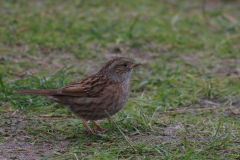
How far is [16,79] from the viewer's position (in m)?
6.59

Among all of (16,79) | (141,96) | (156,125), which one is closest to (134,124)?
(156,125)

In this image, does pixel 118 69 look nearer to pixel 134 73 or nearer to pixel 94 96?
pixel 94 96

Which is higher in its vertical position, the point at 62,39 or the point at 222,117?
the point at 62,39

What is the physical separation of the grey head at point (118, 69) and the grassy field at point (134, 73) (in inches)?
22.1

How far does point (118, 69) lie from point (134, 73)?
1981 millimetres

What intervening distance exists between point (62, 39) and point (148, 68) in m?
2.16

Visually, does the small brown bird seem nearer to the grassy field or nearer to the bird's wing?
the bird's wing

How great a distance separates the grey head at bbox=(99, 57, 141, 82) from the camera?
5282 millimetres

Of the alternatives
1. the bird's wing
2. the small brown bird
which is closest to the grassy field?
the small brown bird

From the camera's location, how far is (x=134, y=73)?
733 cm

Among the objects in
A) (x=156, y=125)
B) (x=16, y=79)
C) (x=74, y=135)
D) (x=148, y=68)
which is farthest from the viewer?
(x=148, y=68)

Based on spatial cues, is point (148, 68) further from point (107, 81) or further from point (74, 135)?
point (74, 135)

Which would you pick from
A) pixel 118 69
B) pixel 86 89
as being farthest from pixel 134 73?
pixel 86 89

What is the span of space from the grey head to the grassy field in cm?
56
